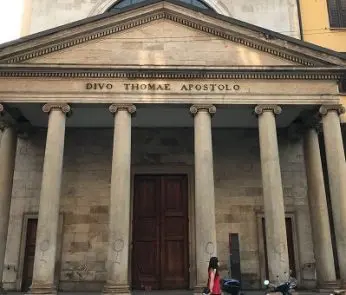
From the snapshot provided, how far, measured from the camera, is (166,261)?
56.8 ft

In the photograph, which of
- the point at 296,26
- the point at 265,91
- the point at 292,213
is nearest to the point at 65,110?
the point at 265,91

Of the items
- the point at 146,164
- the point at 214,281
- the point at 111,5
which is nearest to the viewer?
the point at 214,281

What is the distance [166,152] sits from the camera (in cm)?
1864

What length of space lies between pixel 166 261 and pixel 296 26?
12911 mm

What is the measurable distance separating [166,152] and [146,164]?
3.35 feet

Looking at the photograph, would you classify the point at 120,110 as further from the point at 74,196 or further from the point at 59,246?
the point at 59,246

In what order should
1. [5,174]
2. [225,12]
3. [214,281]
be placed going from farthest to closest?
[225,12], [5,174], [214,281]

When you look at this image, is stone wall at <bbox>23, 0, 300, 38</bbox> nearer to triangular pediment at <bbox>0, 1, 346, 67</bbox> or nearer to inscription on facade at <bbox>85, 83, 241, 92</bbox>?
triangular pediment at <bbox>0, 1, 346, 67</bbox>

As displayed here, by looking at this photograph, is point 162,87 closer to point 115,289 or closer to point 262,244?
point 115,289

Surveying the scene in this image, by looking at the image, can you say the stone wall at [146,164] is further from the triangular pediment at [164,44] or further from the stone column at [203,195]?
the triangular pediment at [164,44]

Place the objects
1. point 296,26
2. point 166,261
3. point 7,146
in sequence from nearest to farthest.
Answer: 1. point 7,146
2. point 166,261
3. point 296,26

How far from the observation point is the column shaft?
15578 mm

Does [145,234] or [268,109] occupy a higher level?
[268,109]

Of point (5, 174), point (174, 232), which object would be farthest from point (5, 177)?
point (174, 232)
